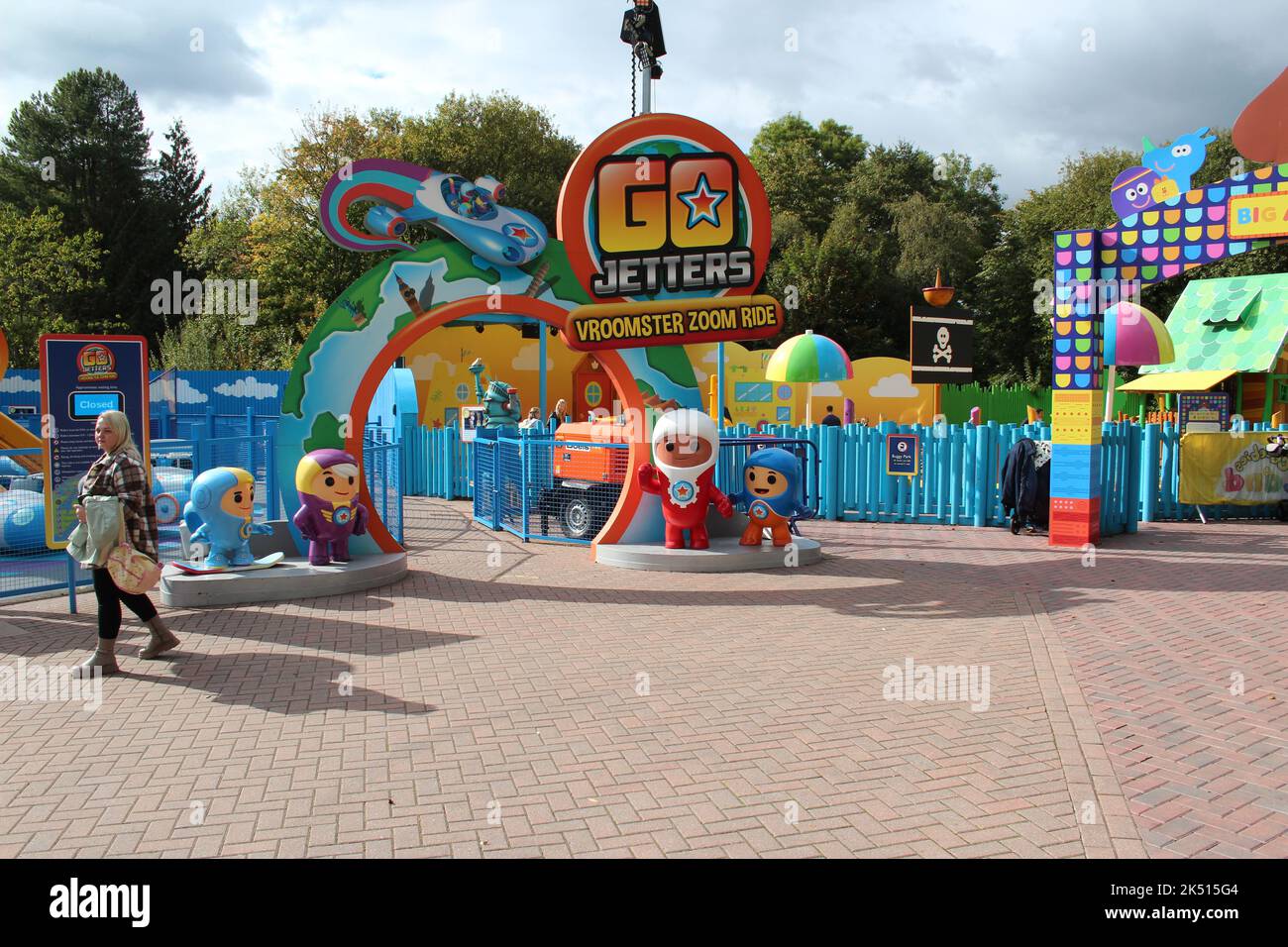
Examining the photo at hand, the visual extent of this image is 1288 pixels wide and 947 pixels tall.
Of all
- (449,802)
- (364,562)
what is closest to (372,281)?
(364,562)

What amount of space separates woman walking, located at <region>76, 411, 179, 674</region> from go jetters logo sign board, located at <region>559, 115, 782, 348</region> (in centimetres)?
546

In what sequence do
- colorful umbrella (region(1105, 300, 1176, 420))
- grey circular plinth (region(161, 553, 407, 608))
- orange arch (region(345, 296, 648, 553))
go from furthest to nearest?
colorful umbrella (region(1105, 300, 1176, 420)), orange arch (region(345, 296, 648, 553)), grey circular plinth (region(161, 553, 407, 608))

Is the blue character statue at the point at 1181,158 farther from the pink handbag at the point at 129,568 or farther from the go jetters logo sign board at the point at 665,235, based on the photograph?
the pink handbag at the point at 129,568

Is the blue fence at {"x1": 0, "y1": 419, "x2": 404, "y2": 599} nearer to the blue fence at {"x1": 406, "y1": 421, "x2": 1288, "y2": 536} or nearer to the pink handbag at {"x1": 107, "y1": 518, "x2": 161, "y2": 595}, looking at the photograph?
the pink handbag at {"x1": 107, "y1": 518, "x2": 161, "y2": 595}

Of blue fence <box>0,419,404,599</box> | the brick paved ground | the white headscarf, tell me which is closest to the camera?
the brick paved ground

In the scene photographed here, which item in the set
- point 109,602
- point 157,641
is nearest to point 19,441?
point 157,641

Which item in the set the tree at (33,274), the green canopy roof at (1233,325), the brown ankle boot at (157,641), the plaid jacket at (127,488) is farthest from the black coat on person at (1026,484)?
the tree at (33,274)

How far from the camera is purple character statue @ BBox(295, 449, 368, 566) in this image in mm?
10172

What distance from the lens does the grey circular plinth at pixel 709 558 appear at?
11406 millimetres

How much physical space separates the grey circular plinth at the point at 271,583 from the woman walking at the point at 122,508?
2054 mm

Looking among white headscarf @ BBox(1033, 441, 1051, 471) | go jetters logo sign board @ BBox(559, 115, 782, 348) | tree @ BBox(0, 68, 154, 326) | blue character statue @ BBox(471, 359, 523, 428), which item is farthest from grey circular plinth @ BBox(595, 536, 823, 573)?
→ tree @ BBox(0, 68, 154, 326)

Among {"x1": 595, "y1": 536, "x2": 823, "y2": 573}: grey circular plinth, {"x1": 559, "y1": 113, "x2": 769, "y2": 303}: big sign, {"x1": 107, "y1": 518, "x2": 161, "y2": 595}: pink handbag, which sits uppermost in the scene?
{"x1": 559, "y1": 113, "x2": 769, "y2": 303}: big sign

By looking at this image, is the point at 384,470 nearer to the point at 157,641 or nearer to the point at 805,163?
the point at 157,641

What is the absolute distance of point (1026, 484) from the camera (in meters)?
14.6
